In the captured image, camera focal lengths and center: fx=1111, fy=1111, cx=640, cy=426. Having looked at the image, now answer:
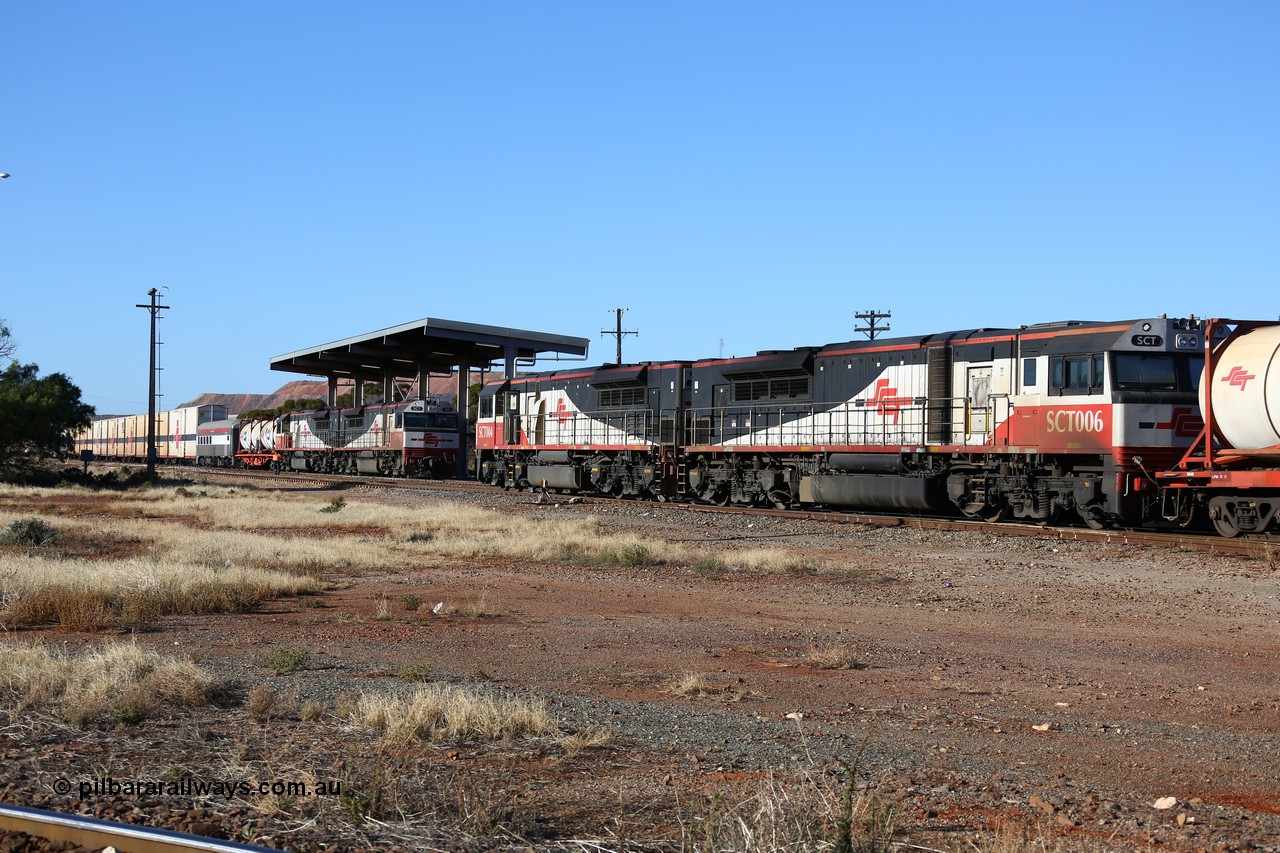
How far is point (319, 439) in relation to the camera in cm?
6538

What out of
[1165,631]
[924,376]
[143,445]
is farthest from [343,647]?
[143,445]

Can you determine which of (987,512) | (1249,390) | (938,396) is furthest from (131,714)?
(987,512)

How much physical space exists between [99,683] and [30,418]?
50.0 metres

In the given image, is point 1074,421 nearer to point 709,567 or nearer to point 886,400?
point 886,400

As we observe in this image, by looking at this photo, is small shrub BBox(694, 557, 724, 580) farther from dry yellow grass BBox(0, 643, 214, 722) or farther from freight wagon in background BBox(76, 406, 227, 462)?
freight wagon in background BBox(76, 406, 227, 462)

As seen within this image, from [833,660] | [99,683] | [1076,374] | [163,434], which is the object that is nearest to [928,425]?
[1076,374]

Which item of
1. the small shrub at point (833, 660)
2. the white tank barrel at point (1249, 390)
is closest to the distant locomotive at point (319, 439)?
the white tank barrel at point (1249, 390)

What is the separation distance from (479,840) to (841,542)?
17.7m

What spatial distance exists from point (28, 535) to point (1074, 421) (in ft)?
66.3

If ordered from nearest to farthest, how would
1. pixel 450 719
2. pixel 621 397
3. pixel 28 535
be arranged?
1. pixel 450 719
2. pixel 28 535
3. pixel 621 397

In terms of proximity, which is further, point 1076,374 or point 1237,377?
point 1076,374

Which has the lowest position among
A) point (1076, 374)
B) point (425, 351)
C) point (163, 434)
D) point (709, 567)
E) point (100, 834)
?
point (709, 567)

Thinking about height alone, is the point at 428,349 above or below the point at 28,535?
above

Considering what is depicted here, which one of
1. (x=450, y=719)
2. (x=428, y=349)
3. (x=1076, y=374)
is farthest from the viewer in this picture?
(x=428, y=349)
